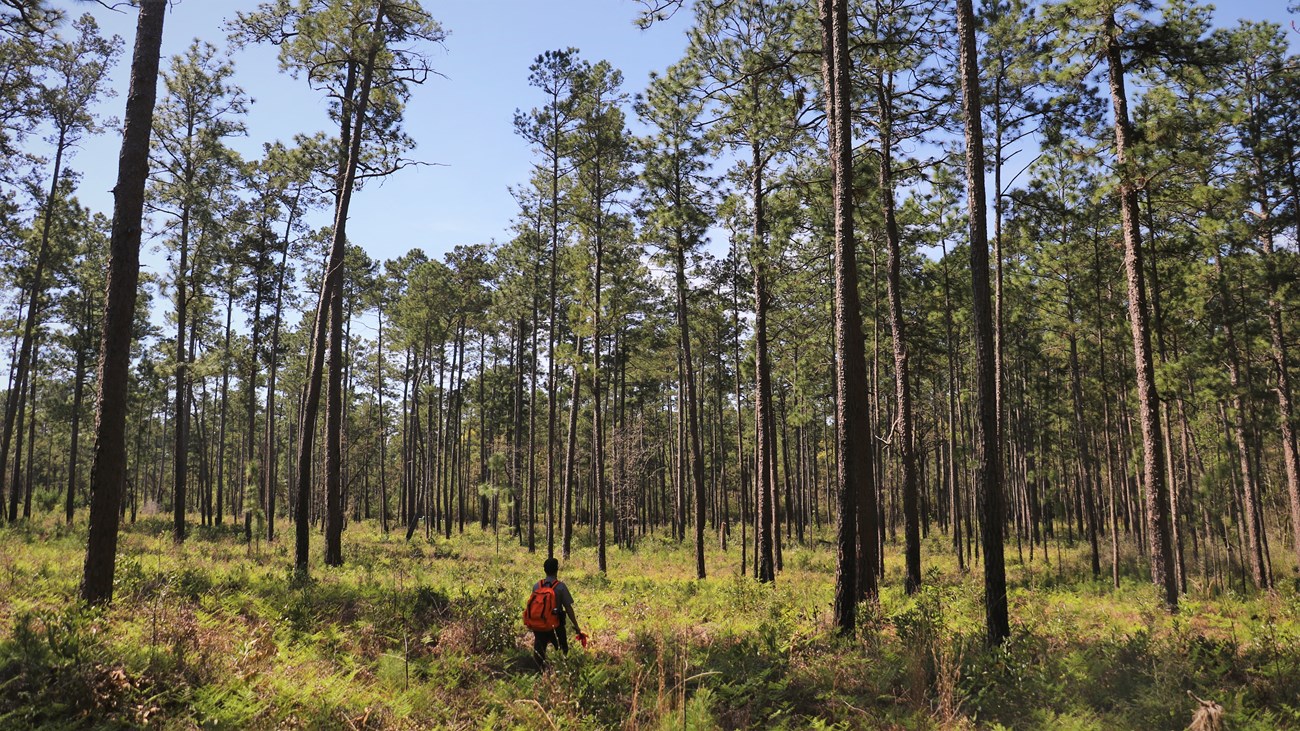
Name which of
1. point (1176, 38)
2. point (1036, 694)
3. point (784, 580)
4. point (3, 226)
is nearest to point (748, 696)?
point (1036, 694)

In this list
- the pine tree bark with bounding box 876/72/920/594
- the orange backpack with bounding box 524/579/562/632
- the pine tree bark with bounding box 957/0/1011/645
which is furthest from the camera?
the pine tree bark with bounding box 876/72/920/594

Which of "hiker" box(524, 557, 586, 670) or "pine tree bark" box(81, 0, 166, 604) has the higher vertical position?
"pine tree bark" box(81, 0, 166, 604)

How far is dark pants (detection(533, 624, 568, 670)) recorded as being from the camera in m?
8.27

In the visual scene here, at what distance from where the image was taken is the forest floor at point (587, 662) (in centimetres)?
→ 599

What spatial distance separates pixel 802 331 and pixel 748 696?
17.1m

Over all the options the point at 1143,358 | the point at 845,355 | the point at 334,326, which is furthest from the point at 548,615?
the point at 1143,358

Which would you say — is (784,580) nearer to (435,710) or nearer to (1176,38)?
(435,710)

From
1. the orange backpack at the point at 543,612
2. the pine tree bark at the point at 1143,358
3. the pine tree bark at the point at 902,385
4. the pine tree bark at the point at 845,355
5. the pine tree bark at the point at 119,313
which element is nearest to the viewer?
the pine tree bark at the point at 119,313

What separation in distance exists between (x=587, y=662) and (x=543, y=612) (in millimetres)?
887

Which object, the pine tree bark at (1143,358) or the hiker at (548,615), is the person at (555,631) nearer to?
the hiker at (548,615)

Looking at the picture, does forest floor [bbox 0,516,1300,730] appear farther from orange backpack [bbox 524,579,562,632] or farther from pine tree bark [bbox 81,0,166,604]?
pine tree bark [bbox 81,0,166,604]

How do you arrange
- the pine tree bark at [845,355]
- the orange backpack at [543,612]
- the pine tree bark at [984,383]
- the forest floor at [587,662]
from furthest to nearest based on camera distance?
the pine tree bark at [845,355], the pine tree bark at [984,383], the orange backpack at [543,612], the forest floor at [587,662]

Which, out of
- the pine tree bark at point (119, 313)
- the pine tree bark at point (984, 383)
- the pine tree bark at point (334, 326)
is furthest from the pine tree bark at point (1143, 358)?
the pine tree bark at point (119, 313)

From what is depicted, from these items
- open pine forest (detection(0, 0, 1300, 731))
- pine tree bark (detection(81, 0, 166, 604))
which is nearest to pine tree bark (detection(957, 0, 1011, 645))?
open pine forest (detection(0, 0, 1300, 731))
